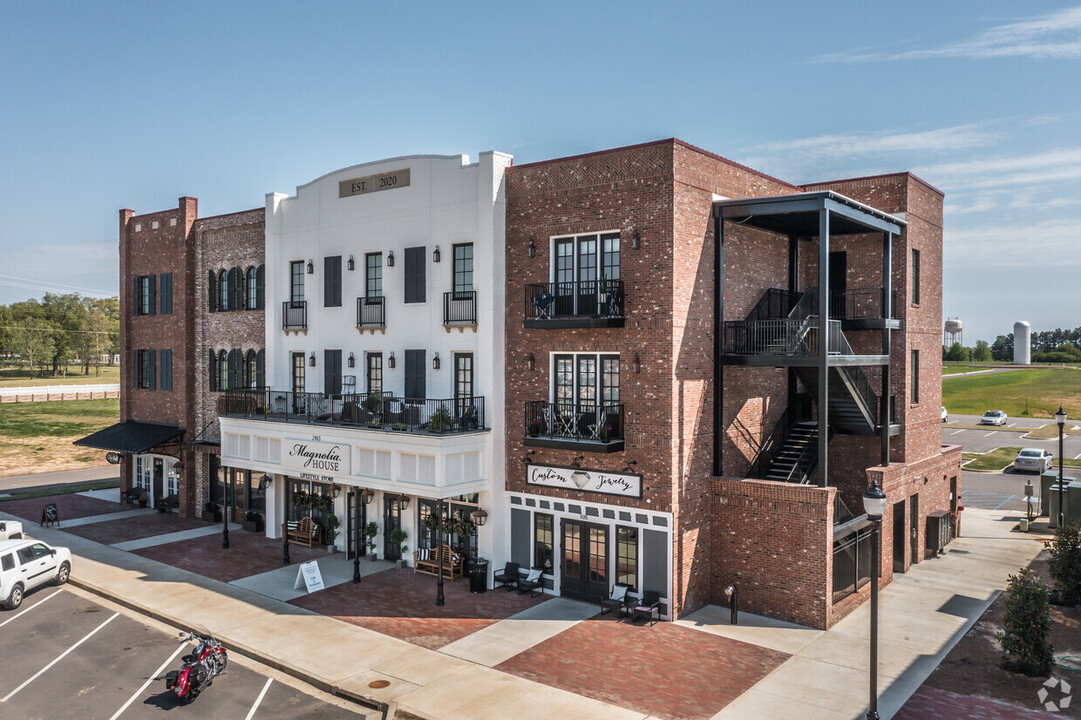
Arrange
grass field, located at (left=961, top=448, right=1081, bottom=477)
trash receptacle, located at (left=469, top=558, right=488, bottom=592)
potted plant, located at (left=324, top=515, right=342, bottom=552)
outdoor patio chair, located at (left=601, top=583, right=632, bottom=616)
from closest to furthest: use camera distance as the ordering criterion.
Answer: outdoor patio chair, located at (left=601, top=583, right=632, bottom=616)
trash receptacle, located at (left=469, top=558, right=488, bottom=592)
potted plant, located at (left=324, top=515, right=342, bottom=552)
grass field, located at (left=961, top=448, right=1081, bottom=477)

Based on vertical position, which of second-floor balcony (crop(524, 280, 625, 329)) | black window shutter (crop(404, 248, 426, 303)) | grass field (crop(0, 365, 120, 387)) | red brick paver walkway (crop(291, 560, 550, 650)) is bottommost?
red brick paver walkway (crop(291, 560, 550, 650))

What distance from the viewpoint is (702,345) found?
19.9 meters

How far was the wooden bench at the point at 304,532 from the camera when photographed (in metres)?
25.8

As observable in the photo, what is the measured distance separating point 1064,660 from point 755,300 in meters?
11.1

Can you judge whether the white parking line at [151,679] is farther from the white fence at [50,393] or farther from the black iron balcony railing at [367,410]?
the white fence at [50,393]

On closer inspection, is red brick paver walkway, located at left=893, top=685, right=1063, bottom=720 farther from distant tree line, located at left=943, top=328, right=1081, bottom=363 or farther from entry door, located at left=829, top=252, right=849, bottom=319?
distant tree line, located at left=943, top=328, right=1081, bottom=363

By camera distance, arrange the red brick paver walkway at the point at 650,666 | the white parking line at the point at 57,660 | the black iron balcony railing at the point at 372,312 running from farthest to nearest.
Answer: the black iron balcony railing at the point at 372,312 → the white parking line at the point at 57,660 → the red brick paver walkway at the point at 650,666

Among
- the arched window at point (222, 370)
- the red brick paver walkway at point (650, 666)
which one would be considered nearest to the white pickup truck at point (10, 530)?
the arched window at point (222, 370)

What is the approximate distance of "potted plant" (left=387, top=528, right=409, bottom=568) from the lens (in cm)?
2333

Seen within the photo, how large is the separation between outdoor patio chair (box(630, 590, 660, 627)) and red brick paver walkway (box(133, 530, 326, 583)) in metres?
11.3

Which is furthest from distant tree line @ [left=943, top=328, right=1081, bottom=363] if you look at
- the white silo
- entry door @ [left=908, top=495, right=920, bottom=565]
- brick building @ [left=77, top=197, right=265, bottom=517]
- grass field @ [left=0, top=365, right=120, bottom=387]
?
grass field @ [left=0, top=365, right=120, bottom=387]

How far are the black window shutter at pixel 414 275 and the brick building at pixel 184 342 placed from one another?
334 inches

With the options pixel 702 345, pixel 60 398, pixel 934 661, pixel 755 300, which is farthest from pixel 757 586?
pixel 60 398

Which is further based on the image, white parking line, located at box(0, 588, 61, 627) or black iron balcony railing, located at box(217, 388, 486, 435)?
black iron balcony railing, located at box(217, 388, 486, 435)
